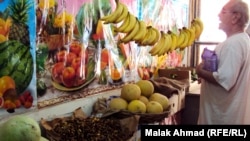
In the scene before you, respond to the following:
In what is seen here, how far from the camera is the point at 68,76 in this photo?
1908mm

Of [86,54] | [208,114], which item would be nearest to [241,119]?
[208,114]

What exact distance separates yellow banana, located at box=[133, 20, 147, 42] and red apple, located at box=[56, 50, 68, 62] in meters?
0.93

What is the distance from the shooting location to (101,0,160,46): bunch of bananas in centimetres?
234

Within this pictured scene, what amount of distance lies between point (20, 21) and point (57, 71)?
40 cm

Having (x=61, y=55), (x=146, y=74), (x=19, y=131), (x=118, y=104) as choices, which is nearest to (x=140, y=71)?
(x=146, y=74)

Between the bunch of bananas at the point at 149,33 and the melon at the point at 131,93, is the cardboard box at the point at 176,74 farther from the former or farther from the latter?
the melon at the point at 131,93

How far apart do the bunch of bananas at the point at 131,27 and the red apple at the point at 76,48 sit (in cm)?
32

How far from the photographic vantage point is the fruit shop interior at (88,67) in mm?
1507

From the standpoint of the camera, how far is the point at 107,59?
7.47 ft

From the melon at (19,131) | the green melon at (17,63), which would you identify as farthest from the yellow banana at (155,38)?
the melon at (19,131)

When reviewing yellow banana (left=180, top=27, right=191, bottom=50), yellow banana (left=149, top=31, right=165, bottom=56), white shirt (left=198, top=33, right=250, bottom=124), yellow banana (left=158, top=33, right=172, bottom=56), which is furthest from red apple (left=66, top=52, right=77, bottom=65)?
yellow banana (left=180, top=27, right=191, bottom=50)

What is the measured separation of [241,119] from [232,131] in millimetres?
963

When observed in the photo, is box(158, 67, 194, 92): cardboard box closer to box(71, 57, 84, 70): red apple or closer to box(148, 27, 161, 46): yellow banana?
box(148, 27, 161, 46): yellow banana

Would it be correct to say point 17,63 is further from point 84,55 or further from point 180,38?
point 180,38
